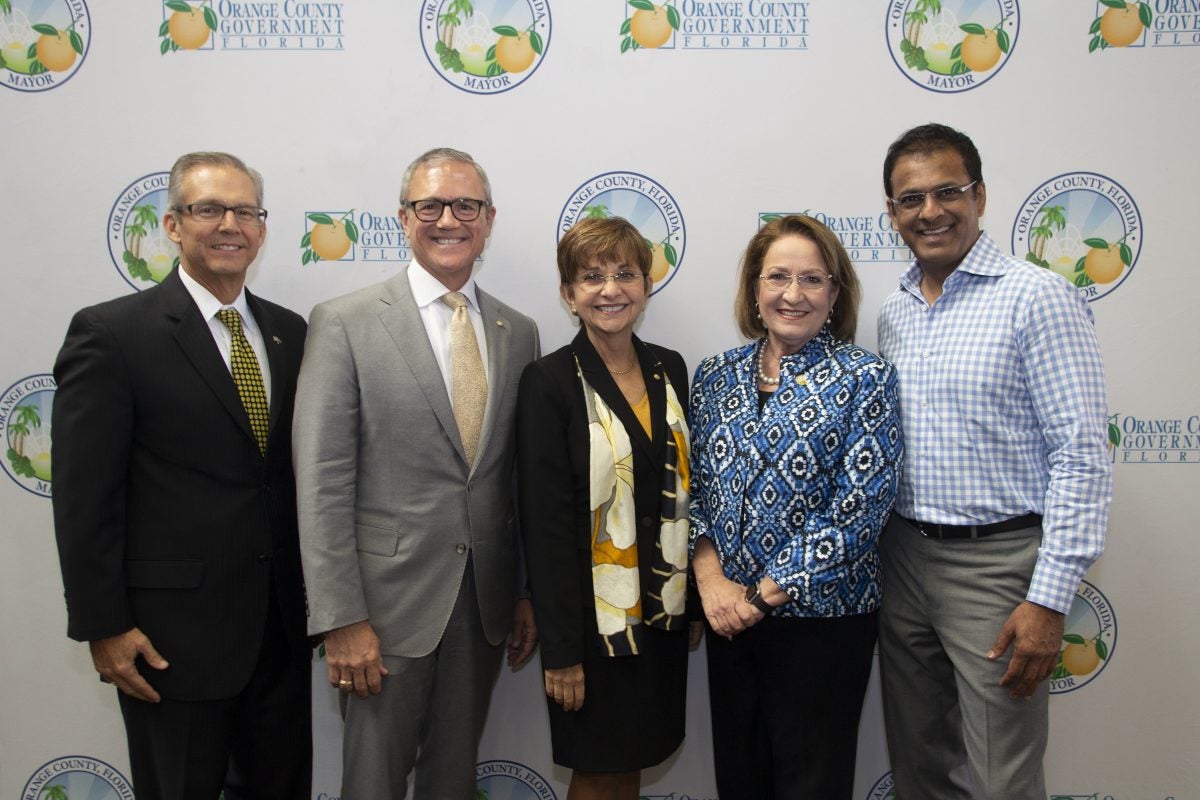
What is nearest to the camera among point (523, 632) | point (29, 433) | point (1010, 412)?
point (1010, 412)

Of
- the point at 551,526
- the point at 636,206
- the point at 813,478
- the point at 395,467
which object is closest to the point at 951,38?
the point at 636,206

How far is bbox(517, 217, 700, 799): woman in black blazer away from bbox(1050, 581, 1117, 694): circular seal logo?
4.69 ft

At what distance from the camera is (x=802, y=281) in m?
1.72

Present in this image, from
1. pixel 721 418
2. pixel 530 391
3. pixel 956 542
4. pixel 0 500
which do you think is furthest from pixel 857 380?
pixel 0 500

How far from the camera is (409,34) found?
7.55 ft

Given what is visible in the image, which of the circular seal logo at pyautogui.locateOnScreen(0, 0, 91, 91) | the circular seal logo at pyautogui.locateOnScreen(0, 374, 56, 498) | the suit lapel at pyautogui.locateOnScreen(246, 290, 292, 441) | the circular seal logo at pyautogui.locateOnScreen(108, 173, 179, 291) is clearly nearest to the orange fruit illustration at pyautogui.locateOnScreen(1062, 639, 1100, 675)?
the suit lapel at pyautogui.locateOnScreen(246, 290, 292, 441)

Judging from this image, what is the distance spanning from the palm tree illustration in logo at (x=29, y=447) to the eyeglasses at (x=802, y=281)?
231 centimetres

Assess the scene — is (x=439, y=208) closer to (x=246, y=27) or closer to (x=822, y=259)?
(x=822, y=259)

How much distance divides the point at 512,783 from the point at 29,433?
1926 millimetres

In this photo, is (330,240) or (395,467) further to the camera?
(330,240)

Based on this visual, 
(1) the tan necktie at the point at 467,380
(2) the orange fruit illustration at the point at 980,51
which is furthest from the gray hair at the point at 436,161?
(2) the orange fruit illustration at the point at 980,51

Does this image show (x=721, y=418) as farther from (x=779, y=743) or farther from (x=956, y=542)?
(x=779, y=743)

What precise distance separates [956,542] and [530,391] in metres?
1.05

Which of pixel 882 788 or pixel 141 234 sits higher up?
pixel 141 234
